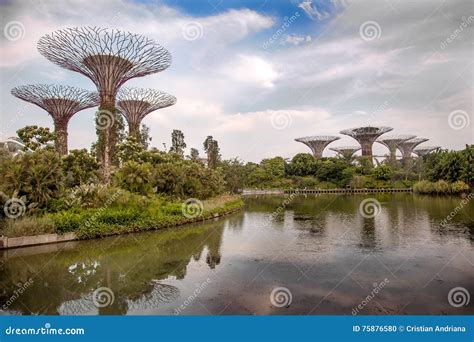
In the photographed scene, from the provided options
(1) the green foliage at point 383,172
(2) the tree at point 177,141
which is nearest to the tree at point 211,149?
(2) the tree at point 177,141

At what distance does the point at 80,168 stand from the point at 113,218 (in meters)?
11.1

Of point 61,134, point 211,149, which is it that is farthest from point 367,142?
point 61,134

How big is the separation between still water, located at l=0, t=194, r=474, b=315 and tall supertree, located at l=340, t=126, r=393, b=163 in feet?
197

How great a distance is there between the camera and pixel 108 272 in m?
10.5

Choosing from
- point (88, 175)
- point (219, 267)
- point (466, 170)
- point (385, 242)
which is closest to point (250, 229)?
point (385, 242)

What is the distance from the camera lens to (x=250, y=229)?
63.4 ft

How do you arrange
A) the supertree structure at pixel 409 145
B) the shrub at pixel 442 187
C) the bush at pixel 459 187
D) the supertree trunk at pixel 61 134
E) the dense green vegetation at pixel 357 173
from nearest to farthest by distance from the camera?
the supertree trunk at pixel 61 134
the bush at pixel 459 187
the shrub at pixel 442 187
the dense green vegetation at pixel 357 173
the supertree structure at pixel 409 145

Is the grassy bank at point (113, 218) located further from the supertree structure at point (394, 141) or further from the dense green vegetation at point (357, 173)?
the supertree structure at point (394, 141)

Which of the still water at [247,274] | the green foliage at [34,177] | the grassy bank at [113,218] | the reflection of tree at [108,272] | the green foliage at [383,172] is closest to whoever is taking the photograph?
the still water at [247,274]

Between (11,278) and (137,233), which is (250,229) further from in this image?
(11,278)

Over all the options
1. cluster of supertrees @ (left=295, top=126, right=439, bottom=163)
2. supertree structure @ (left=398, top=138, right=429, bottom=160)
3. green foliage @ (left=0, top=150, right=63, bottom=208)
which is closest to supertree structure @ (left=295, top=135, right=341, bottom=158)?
cluster of supertrees @ (left=295, top=126, right=439, bottom=163)

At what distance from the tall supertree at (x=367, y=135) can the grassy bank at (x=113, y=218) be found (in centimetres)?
5997

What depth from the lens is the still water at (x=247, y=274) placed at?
25.0ft

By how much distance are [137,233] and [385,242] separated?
1067 centimetres
